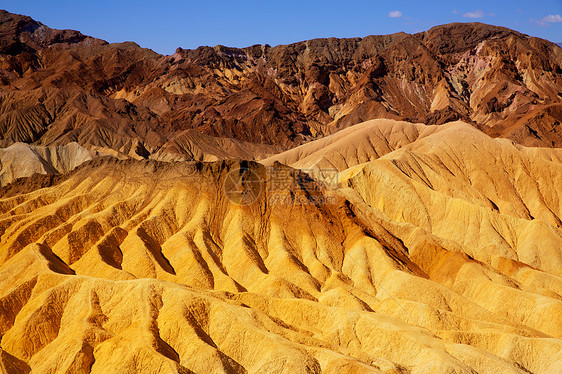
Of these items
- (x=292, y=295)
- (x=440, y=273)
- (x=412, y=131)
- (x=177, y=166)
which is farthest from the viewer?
(x=412, y=131)

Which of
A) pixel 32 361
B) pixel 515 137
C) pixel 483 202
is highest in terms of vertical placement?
pixel 515 137

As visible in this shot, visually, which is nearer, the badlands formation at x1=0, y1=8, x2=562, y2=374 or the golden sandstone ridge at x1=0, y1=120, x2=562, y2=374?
the golden sandstone ridge at x1=0, y1=120, x2=562, y2=374

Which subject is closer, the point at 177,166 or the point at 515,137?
the point at 177,166

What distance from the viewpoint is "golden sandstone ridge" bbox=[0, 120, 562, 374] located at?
4722 centimetres

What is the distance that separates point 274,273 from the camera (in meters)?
69.0

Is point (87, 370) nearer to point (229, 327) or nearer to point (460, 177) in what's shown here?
point (229, 327)

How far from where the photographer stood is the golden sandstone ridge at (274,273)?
47219mm

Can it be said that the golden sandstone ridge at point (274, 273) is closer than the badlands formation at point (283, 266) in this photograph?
Yes

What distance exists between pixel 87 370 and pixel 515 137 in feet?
473

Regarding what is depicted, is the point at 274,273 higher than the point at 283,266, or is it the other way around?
the point at 283,266

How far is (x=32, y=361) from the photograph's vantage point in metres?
47.3

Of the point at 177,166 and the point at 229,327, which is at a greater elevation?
the point at 177,166

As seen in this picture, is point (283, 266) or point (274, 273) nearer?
point (274, 273)

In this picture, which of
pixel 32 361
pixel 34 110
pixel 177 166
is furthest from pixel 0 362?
pixel 34 110
